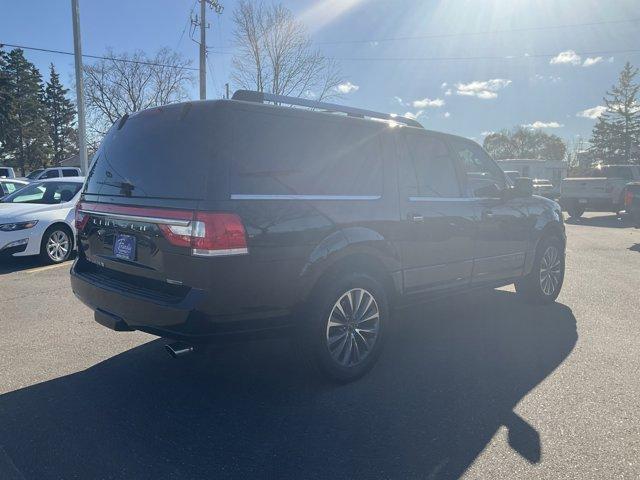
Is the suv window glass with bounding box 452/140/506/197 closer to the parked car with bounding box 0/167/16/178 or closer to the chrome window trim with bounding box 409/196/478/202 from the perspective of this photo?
the chrome window trim with bounding box 409/196/478/202

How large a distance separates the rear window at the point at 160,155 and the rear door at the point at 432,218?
177cm

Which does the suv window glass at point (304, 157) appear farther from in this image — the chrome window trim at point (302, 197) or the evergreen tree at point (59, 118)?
the evergreen tree at point (59, 118)

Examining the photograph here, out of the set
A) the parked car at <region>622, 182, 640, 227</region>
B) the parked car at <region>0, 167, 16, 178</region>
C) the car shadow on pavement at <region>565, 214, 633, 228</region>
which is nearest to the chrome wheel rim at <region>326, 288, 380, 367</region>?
the parked car at <region>622, 182, 640, 227</region>

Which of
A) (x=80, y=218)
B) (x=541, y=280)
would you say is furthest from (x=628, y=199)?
(x=80, y=218)

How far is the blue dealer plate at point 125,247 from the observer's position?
332 centimetres

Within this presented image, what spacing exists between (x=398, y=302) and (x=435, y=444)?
1450mm

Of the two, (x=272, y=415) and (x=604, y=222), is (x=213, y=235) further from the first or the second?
(x=604, y=222)

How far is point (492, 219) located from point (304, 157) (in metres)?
2.52

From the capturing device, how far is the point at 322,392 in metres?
3.60

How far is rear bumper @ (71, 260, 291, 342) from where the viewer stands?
9.69ft

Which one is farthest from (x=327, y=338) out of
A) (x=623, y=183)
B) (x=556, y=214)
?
(x=623, y=183)

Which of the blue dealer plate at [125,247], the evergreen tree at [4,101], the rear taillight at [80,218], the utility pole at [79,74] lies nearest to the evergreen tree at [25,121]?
the evergreen tree at [4,101]

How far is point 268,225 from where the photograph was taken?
311cm

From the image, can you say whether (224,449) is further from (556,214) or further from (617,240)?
(617,240)
